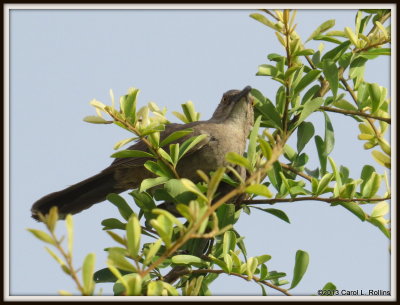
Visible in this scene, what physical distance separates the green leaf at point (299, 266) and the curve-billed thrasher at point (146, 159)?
134 cm

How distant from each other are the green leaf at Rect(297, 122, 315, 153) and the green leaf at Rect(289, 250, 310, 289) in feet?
2.37

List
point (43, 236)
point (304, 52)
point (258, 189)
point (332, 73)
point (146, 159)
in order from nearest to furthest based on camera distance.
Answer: point (43, 236) → point (258, 189) → point (304, 52) → point (332, 73) → point (146, 159)

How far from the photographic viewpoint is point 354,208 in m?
3.37

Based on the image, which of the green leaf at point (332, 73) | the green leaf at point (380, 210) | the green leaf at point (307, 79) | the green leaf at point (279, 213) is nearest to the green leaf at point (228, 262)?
the green leaf at point (279, 213)

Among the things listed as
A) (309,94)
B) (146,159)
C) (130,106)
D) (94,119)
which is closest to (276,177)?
(309,94)

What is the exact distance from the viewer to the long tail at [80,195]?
4.95 meters

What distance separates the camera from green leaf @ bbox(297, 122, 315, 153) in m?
3.78

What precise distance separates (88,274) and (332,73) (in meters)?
2.26

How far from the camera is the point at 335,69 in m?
3.62

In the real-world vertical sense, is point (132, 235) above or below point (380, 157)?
below

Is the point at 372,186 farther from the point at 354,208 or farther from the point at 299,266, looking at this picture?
the point at 299,266

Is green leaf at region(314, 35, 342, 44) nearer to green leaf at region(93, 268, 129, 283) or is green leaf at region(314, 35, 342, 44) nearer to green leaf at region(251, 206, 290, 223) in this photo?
green leaf at region(251, 206, 290, 223)

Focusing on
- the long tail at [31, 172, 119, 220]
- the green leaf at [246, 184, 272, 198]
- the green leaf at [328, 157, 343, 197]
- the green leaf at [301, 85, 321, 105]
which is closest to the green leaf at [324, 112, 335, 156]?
the green leaf at [301, 85, 321, 105]

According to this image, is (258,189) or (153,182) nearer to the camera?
(258,189)
